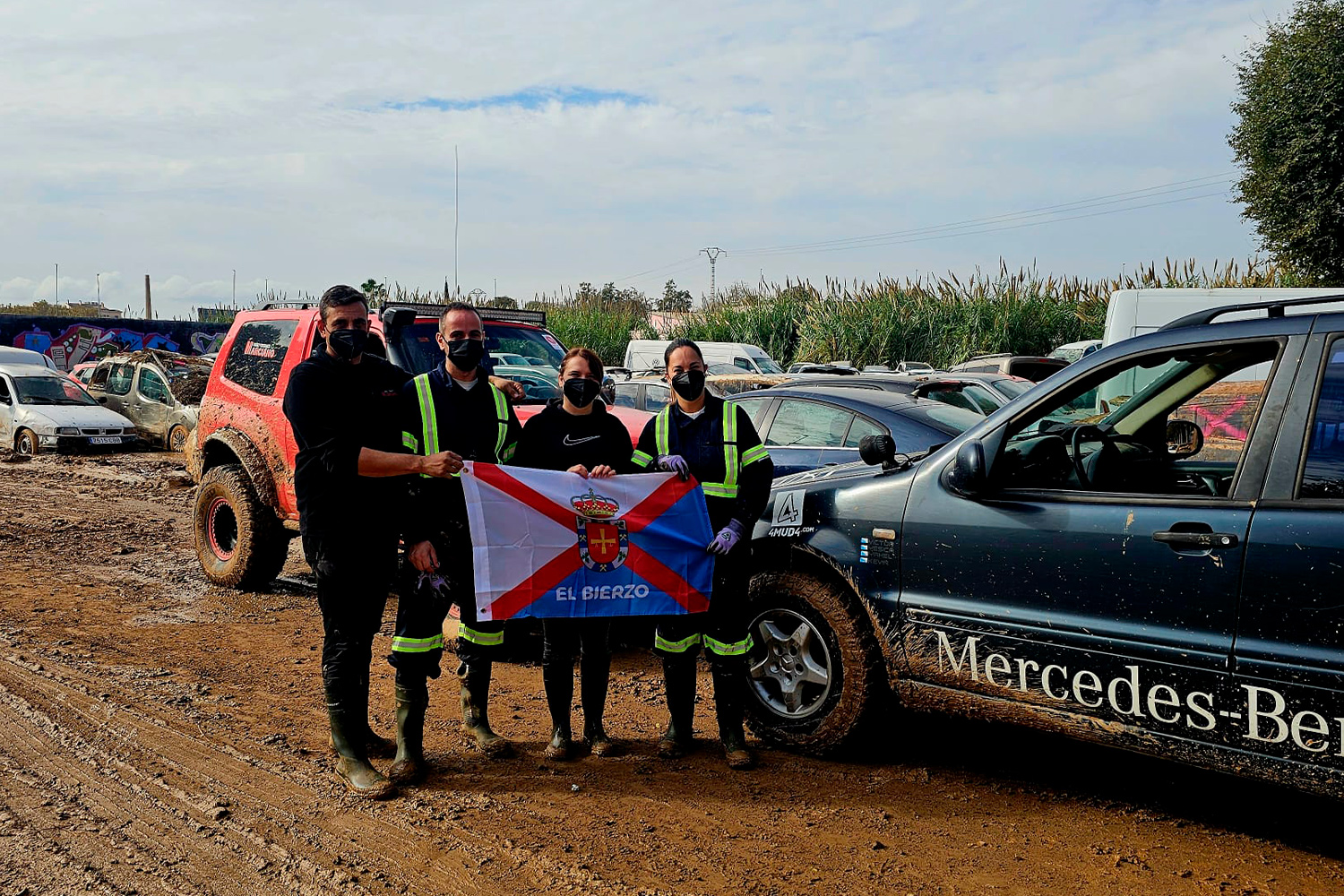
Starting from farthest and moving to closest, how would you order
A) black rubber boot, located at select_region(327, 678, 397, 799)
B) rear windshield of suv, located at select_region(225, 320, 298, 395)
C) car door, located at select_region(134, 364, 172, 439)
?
car door, located at select_region(134, 364, 172, 439) < rear windshield of suv, located at select_region(225, 320, 298, 395) < black rubber boot, located at select_region(327, 678, 397, 799)

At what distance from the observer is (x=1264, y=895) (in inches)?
138

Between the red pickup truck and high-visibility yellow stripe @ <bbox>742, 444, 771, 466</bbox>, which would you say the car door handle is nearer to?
high-visibility yellow stripe @ <bbox>742, 444, 771, 466</bbox>

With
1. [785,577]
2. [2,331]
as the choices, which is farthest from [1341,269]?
[2,331]

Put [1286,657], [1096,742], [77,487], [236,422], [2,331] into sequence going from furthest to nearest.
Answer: [2,331]
[77,487]
[236,422]
[1096,742]
[1286,657]

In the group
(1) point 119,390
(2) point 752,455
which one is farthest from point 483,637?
(1) point 119,390

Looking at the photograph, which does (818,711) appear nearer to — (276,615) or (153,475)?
(276,615)

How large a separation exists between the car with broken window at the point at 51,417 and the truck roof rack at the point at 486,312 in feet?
39.5

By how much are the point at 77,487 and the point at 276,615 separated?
8.95m

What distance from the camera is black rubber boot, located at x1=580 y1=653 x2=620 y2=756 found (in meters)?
4.87

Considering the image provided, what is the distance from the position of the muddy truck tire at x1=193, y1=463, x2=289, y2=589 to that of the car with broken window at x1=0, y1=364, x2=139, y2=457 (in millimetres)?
11225

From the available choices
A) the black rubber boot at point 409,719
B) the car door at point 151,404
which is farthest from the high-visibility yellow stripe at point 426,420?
the car door at point 151,404

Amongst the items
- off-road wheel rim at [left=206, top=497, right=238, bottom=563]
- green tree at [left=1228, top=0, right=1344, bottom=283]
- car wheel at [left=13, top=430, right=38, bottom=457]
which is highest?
green tree at [left=1228, top=0, right=1344, bottom=283]

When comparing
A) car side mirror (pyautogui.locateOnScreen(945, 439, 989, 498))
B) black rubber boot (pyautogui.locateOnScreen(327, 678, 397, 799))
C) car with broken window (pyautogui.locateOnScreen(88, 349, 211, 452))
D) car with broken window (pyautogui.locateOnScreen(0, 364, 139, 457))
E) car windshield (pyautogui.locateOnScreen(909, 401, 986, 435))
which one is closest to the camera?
car side mirror (pyautogui.locateOnScreen(945, 439, 989, 498))

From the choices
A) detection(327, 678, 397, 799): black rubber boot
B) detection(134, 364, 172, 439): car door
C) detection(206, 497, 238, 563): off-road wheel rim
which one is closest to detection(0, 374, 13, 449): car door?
detection(134, 364, 172, 439): car door
